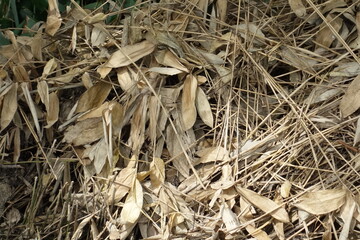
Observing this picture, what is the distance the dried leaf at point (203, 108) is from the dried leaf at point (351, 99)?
33 cm

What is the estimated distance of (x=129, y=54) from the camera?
5.83ft

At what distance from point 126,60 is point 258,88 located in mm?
356

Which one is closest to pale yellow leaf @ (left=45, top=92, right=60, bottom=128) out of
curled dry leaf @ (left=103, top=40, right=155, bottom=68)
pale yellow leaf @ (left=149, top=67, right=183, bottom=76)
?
curled dry leaf @ (left=103, top=40, right=155, bottom=68)

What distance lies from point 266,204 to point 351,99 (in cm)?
34

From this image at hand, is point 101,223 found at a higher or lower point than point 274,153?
lower

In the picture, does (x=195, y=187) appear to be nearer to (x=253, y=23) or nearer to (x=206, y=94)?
(x=206, y=94)

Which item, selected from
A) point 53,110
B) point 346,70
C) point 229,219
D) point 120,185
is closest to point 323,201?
point 229,219

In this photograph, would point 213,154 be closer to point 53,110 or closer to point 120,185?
point 120,185

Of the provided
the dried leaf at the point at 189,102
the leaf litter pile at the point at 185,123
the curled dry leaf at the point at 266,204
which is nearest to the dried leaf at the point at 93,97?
the leaf litter pile at the point at 185,123

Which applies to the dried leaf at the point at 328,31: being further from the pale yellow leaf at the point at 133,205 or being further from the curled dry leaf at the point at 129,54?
the pale yellow leaf at the point at 133,205

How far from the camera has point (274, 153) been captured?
64.9 inches

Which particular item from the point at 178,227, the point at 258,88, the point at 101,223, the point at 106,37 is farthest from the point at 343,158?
the point at 106,37

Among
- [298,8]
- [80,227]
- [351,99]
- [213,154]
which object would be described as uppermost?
[298,8]

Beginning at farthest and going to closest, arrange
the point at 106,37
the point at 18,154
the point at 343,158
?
the point at 106,37
the point at 18,154
the point at 343,158
